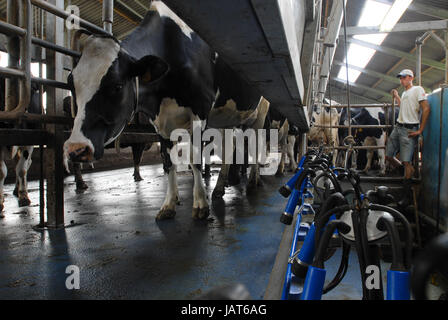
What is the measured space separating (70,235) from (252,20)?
1.88 metres

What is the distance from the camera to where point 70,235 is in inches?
81.6

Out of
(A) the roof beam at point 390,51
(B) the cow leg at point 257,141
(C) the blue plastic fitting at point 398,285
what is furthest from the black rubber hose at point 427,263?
(A) the roof beam at point 390,51

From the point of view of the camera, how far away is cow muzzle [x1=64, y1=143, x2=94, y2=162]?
67.0 inches

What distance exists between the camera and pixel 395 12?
5.12 meters

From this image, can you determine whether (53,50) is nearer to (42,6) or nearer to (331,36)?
(42,6)

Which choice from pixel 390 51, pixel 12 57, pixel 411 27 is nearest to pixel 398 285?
pixel 12 57

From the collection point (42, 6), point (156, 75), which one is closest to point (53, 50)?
point (42, 6)

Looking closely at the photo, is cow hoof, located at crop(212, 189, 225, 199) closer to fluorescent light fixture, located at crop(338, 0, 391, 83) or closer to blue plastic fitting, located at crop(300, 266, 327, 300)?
blue plastic fitting, located at crop(300, 266, 327, 300)

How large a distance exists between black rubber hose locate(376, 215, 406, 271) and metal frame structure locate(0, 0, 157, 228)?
1867mm

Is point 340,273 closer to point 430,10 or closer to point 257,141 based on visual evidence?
point 257,141

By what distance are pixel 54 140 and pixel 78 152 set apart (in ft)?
2.08

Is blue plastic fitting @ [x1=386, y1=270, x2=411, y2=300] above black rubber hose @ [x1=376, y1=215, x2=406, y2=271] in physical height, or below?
below

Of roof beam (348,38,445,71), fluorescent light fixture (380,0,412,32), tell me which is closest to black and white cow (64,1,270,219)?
fluorescent light fixture (380,0,412,32)

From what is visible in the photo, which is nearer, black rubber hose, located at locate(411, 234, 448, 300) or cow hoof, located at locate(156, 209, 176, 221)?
black rubber hose, located at locate(411, 234, 448, 300)
